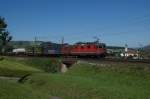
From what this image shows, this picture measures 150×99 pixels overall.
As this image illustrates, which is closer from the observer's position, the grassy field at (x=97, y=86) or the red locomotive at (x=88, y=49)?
the grassy field at (x=97, y=86)

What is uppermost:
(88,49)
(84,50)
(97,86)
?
(88,49)

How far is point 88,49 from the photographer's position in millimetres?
93375

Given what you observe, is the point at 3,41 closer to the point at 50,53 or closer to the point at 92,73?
the point at 50,53

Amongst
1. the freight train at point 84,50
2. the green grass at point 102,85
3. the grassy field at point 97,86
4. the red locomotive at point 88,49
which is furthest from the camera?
the freight train at point 84,50

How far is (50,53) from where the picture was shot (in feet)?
380

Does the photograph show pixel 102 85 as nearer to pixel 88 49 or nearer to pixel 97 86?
pixel 97 86

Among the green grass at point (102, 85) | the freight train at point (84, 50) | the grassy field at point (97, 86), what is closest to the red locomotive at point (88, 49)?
the freight train at point (84, 50)

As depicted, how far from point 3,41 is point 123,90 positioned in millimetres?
125110

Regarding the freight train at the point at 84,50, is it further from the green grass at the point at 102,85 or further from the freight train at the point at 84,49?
the green grass at the point at 102,85

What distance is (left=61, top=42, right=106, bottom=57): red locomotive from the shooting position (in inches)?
3597

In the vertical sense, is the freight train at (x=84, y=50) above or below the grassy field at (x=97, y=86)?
above

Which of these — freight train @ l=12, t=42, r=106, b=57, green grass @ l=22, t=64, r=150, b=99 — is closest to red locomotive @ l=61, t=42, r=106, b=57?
freight train @ l=12, t=42, r=106, b=57

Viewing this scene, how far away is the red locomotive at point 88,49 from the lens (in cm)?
9136

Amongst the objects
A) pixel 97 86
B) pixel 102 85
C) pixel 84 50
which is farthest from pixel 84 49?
pixel 97 86
